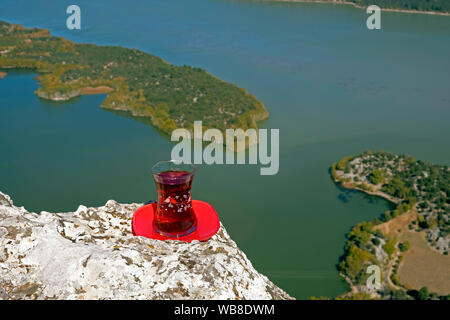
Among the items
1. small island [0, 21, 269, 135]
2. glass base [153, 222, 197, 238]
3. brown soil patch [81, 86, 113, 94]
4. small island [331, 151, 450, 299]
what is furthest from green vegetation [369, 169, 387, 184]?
brown soil patch [81, 86, 113, 94]

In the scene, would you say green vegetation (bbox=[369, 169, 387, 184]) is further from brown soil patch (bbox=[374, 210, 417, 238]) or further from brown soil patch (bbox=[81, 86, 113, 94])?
brown soil patch (bbox=[81, 86, 113, 94])

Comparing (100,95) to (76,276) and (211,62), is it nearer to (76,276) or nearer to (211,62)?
(211,62)

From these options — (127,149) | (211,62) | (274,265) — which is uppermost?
(211,62)

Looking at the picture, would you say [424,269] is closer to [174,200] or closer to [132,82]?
[174,200]

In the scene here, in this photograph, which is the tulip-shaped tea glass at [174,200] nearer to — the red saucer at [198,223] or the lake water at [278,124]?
the red saucer at [198,223]

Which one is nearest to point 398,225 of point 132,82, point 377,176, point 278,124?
point 377,176

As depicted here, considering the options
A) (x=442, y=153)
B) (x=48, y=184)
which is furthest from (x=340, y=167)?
(x=48, y=184)
